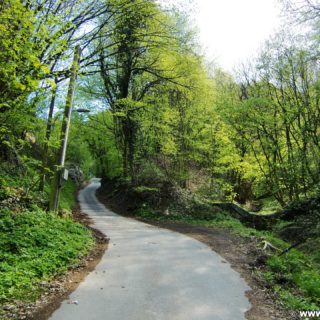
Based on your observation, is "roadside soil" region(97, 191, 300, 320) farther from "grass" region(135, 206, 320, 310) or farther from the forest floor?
"grass" region(135, 206, 320, 310)

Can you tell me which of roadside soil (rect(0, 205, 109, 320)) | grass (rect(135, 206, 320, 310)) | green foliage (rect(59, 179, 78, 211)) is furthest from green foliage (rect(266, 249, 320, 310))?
green foliage (rect(59, 179, 78, 211))

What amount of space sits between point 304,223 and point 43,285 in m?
12.4

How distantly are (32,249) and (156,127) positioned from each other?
16003mm

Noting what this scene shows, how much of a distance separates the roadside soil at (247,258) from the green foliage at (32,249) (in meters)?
4.04

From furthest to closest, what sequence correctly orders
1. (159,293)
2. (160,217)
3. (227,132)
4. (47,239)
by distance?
(227,132) < (160,217) < (47,239) < (159,293)

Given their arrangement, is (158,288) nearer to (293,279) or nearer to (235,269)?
(235,269)

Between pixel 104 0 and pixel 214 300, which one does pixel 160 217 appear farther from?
pixel 214 300

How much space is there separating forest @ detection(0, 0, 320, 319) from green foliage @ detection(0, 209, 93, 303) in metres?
0.04

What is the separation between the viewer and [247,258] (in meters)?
9.55

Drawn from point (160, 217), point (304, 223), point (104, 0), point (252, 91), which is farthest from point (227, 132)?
point (104, 0)

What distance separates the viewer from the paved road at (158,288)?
5.16 meters

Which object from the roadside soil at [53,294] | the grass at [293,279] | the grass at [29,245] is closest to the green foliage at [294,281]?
the grass at [293,279]

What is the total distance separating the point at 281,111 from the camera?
19.4 metres

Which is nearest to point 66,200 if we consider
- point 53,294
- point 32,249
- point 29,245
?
point 29,245
